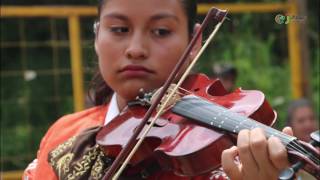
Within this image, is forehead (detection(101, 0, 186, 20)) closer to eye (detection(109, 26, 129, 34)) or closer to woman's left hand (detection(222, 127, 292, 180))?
eye (detection(109, 26, 129, 34))

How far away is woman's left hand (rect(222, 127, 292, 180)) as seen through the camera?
1.31 meters

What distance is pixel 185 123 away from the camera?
1599mm

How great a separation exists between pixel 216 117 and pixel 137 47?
0.26m

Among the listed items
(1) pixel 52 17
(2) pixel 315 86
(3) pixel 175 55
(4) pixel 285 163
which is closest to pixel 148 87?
(3) pixel 175 55

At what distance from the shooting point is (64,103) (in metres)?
4.51

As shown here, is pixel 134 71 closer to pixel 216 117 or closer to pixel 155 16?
pixel 155 16

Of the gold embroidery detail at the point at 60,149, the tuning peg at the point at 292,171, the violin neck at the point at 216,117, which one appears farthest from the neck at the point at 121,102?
the tuning peg at the point at 292,171

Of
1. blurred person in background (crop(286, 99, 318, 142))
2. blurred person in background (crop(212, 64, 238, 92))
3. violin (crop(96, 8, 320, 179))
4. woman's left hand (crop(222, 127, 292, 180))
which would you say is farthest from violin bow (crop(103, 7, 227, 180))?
blurred person in background (crop(212, 64, 238, 92))

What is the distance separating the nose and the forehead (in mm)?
43

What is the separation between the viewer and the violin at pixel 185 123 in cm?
149

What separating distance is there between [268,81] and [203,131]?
3.04 m

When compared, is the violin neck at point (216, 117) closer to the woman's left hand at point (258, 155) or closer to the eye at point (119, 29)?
the woman's left hand at point (258, 155)

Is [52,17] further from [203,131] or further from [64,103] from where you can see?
[203,131]

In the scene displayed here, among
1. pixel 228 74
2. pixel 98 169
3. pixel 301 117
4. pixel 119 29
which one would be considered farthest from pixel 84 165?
pixel 228 74
